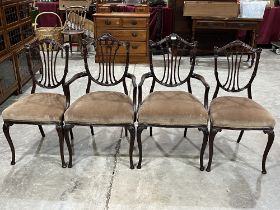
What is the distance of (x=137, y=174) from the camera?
2.32 meters

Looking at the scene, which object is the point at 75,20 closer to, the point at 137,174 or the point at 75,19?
the point at 75,19

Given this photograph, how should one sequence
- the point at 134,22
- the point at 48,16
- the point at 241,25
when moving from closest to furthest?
1. the point at 134,22
2. the point at 241,25
3. the point at 48,16

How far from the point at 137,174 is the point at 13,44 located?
2.28m

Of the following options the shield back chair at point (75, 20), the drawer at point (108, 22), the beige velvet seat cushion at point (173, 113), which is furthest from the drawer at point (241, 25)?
the beige velvet seat cushion at point (173, 113)

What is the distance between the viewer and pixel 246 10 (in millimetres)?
4871

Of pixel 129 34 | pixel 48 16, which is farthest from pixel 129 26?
pixel 48 16

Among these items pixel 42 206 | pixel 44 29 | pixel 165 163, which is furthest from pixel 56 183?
pixel 44 29

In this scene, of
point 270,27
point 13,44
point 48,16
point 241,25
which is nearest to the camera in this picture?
point 13,44

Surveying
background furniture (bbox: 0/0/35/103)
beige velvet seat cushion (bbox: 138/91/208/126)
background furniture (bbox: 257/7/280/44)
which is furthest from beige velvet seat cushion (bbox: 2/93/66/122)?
background furniture (bbox: 257/7/280/44)

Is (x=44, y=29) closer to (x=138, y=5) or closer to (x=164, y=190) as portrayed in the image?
(x=138, y=5)

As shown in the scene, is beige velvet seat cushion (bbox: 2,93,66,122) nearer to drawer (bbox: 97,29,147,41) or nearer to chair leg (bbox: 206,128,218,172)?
chair leg (bbox: 206,128,218,172)

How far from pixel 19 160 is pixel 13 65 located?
4.79 feet

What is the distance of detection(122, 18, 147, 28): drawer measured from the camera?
476 centimetres

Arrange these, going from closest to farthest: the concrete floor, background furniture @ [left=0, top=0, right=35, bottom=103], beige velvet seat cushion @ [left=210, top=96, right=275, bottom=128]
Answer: the concrete floor
beige velvet seat cushion @ [left=210, top=96, right=275, bottom=128]
background furniture @ [left=0, top=0, right=35, bottom=103]
